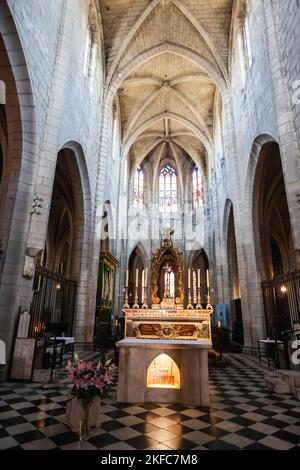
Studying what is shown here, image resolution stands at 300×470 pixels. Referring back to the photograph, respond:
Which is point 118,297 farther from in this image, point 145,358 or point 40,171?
point 145,358

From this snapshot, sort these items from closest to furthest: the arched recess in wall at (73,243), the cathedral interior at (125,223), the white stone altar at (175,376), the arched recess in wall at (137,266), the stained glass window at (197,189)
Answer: the cathedral interior at (125,223)
the white stone altar at (175,376)
the arched recess in wall at (73,243)
the arched recess in wall at (137,266)
the stained glass window at (197,189)

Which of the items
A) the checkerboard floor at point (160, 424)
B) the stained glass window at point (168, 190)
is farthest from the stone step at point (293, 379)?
the stained glass window at point (168, 190)

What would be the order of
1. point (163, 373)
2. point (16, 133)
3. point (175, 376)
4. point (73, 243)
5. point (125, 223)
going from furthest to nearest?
point (125, 223)
point (73, 243)
point (16, 133)
point (163, 373)
point (175, 376)

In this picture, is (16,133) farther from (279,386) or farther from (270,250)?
(270,250)

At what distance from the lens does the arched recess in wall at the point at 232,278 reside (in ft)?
52.7

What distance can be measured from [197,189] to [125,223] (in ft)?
24.0

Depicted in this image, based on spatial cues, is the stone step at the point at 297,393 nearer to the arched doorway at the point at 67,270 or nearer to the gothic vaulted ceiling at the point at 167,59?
the arched doorway at the point at 67,270

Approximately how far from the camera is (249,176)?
12375 millimetres

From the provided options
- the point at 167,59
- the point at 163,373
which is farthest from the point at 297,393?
the point at 167,59

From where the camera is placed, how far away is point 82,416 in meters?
3.36

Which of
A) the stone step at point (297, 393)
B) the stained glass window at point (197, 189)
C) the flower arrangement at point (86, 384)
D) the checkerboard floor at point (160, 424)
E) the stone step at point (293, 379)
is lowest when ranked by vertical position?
the checkerboard floor at point (160, 424)

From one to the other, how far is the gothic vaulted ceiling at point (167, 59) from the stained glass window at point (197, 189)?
14.9ft

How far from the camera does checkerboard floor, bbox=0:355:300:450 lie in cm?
314

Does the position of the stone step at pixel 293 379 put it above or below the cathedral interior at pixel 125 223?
below
